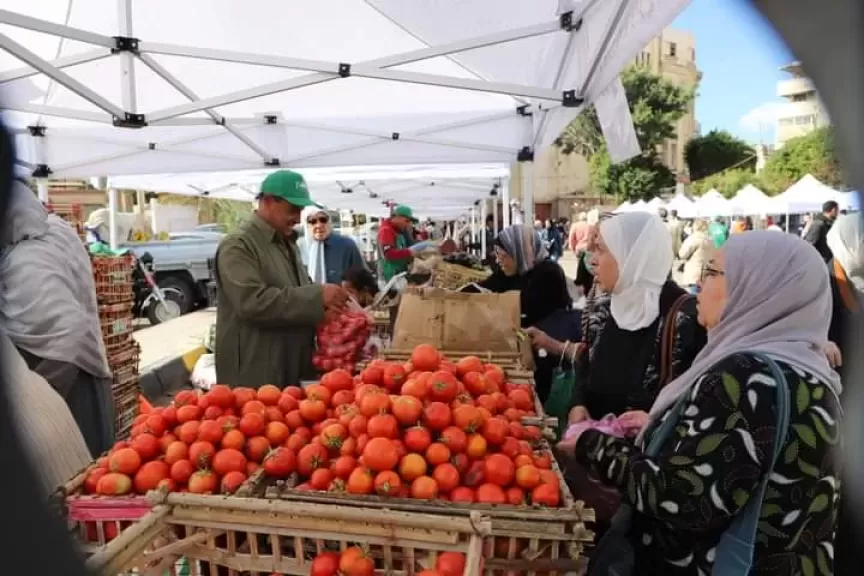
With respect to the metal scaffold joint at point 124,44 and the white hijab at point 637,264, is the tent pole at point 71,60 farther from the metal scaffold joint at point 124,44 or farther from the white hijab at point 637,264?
the white hijab at point 637,264

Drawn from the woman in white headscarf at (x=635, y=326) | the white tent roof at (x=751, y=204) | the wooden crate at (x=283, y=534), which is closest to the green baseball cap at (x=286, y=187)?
the woman in white headscarf at (x=635, y=326)

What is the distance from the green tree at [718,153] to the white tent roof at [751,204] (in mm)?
44763

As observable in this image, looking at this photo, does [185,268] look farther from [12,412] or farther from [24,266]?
[12,412]

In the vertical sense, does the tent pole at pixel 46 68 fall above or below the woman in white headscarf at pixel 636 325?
above

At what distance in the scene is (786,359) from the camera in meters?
1.59

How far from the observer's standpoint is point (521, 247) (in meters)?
4.96

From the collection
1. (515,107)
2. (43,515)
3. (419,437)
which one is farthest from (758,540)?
(515,107)

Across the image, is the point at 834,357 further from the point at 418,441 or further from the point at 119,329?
the point at 119,329

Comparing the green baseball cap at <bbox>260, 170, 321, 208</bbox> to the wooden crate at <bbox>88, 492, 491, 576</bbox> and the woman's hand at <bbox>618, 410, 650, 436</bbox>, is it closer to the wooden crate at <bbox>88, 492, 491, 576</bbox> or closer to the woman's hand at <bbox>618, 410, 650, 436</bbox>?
the woman's hand at <bbox>618, 410, 650, 436</bbox>

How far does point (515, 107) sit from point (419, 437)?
4782 millimetres

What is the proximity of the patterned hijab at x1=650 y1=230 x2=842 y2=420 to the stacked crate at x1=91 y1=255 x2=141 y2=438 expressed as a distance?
13.7 ft

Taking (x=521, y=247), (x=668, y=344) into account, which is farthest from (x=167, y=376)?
(x=668, y=344)

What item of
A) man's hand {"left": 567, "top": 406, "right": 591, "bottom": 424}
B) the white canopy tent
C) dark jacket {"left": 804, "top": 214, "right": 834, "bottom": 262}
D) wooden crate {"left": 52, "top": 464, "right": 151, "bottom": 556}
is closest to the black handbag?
man's hand {"left": 567, "top": 406, "right": 591, "bottom": 424}

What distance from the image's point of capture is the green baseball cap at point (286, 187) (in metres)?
3.34
